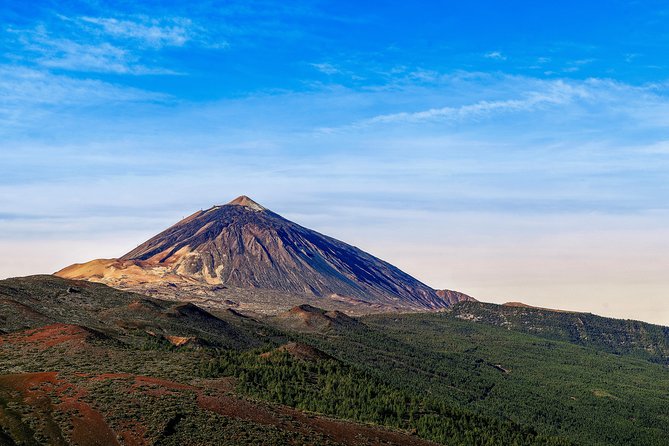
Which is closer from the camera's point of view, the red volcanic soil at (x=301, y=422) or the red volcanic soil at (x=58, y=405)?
the red volcanic soil at (x=58, y=405)

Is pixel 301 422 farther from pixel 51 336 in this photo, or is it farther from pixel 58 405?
pixel 51 336

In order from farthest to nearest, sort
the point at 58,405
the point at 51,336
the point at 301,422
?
1. the point at 51,336
2. the point at 301,422
3. the point at 58,405

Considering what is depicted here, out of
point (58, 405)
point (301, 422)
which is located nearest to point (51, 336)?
point (58, 405)

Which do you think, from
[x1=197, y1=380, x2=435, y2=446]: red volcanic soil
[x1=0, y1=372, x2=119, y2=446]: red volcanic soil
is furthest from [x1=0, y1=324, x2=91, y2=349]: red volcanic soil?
[x1=197, y1=380, x2=435, y2=446]: red volcanic soil

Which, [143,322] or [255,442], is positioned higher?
[143,322]

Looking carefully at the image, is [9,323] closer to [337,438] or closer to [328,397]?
[328,397]

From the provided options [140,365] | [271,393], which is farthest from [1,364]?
[271,393]

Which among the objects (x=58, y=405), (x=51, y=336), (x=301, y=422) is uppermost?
(x=51, y=336)

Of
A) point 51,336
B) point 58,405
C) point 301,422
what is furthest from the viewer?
point 51,336

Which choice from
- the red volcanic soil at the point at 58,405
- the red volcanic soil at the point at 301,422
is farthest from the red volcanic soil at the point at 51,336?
the red volcanic soil at the point at 301,422

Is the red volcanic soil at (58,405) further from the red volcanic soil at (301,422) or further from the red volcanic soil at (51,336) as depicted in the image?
the red volcanic soil at (51,336)

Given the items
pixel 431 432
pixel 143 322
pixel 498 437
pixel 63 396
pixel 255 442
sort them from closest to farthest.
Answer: pixel 255 442 → pixel 63 396 → pixel 431 432 → pixel 498 437 → pixel 143 322
